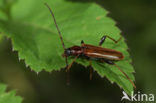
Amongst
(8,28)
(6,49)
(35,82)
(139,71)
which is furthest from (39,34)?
(139,71)

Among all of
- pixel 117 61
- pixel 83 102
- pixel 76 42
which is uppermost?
pixel 76 42

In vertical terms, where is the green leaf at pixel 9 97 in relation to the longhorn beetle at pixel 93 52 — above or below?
below

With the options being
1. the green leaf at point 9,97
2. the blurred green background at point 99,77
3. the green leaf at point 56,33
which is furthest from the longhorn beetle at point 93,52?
the blurred green background at point 99,77

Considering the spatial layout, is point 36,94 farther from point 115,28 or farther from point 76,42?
point 115,28

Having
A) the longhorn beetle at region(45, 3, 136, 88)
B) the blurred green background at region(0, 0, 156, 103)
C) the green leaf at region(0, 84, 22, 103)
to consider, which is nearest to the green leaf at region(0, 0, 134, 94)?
the longhorn beetle at region(45, 3, 136, 88)

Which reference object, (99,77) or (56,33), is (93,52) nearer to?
(56,33)

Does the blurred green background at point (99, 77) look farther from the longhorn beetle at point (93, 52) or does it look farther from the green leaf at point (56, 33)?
the longhorn beetle at point (93, 52)

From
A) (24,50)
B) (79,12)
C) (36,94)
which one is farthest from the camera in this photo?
(36,94)
